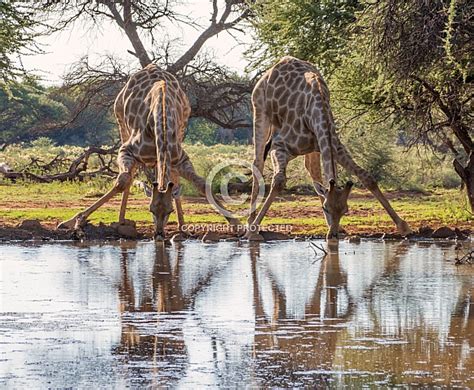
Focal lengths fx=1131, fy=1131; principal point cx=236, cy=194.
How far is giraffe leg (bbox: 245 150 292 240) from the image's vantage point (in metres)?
14.5

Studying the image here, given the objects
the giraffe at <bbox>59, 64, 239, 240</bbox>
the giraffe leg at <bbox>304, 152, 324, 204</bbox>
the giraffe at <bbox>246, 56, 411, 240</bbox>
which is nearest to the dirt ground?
the giraffe at <bbox>59, 64, 239, 240</bbox>

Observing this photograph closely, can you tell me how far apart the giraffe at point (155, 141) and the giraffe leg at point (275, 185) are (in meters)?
0.90

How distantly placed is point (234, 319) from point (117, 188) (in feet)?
22.5

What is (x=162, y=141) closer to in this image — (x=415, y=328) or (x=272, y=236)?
(x=272, y=236)

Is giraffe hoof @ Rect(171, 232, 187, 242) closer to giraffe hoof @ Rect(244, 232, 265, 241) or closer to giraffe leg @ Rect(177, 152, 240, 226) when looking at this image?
giraffe leg @ Rect(177, 152, 240, 226)

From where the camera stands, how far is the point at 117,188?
14.8 metres

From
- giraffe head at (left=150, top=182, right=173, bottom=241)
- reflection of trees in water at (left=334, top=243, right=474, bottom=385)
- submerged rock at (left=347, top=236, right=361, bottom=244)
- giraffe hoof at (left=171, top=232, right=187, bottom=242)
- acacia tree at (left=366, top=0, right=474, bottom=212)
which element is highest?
acacia tree at (left=366, top=0, right=474, bottom=212)

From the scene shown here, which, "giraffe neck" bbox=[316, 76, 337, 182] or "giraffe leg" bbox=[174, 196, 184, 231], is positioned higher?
"giraffe neck" bbox=[316, 76, 337, 182]

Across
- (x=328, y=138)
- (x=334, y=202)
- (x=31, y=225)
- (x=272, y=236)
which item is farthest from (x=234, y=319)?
(x=31, y=225)

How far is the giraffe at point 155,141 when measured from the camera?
13484 millimetres

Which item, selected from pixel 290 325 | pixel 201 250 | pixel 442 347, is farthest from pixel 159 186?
pixel 442 347

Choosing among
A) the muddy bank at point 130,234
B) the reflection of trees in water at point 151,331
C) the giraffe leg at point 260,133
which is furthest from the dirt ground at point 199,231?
the reflection of trees in water at point 151,331

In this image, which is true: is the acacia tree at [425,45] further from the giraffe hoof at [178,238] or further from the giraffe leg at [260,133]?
the giraffe hoof at [178,238]

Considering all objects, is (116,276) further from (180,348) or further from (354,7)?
(354,7)
